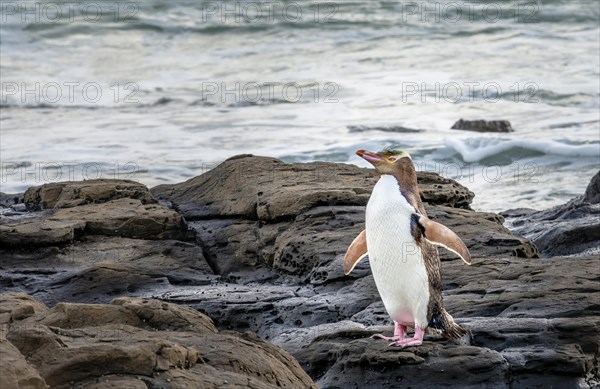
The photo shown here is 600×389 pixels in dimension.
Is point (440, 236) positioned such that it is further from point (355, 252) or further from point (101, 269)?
point (101, 269)

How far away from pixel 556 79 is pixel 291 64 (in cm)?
625

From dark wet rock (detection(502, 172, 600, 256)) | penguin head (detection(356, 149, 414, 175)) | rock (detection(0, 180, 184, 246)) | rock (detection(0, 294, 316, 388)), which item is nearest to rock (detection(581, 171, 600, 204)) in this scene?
dark wet rock (detection(502, 172, 600, 256))

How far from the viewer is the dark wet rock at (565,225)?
10.4 metres

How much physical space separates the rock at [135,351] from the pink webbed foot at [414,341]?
129 cm

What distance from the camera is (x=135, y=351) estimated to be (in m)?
4.94

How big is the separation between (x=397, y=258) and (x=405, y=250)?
7 centimetres

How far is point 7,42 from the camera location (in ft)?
96.7

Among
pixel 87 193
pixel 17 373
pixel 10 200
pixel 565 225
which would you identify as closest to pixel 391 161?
pixel 17 373

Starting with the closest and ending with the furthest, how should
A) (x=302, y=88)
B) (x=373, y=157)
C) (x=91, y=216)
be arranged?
1. (x=373, y=157)
2. (x=91, y=216)
3. (x=302, y=88)

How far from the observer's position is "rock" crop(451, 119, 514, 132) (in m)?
20.2

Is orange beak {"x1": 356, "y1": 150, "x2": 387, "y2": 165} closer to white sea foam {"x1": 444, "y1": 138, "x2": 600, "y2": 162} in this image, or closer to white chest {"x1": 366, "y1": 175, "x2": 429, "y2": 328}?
white chest {"x1": 366, "y1": 175, "x2": 429, "y2": 328}

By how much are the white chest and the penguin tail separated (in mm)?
102

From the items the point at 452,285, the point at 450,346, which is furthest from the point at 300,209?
the point at 450,346

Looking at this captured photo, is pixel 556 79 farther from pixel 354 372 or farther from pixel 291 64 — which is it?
pixel 354 372
